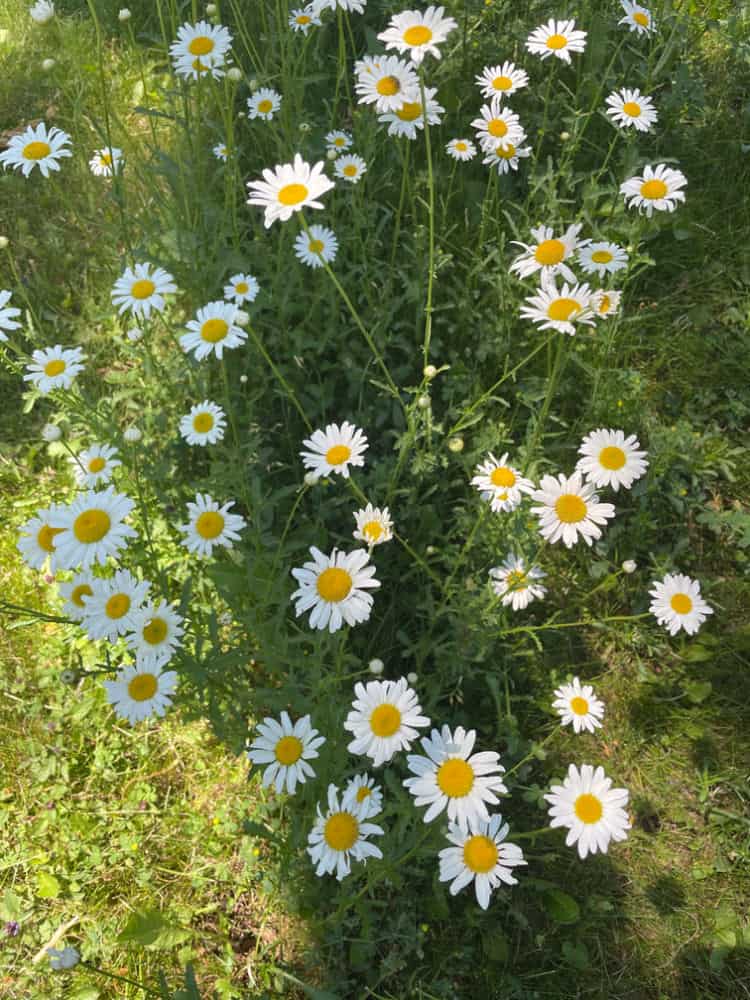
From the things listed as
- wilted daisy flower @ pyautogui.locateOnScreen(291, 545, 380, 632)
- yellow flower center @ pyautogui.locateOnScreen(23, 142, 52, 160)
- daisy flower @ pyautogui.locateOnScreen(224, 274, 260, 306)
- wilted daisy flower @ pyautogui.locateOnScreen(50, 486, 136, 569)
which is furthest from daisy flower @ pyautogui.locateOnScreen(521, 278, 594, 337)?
yellow flower center @ pyautogui.locateOnScreen(23, 142, 52, 160)

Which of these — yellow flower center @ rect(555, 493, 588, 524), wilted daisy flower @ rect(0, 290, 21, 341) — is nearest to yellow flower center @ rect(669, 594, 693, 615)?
yellow flower center @ rect(555, 493, 588, 524)

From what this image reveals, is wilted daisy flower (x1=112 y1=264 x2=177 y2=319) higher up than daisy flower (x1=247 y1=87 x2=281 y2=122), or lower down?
lower down

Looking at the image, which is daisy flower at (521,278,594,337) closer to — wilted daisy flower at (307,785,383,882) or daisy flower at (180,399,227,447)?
daisy flower at (180,399,227,447)

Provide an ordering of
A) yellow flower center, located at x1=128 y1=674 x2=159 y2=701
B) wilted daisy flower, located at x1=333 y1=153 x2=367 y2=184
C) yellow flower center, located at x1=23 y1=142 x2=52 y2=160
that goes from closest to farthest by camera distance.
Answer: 1. yellow flower center, located at x1=128 y1=674 x2=159 y2=701
2. yellow flower center, located at x1=23 y1=142 x2=52 y2=160
3. wilted daisy flower, located at x1=333 y1=153 x2=367 y2=184

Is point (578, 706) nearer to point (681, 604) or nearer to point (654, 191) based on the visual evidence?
point (681, 604)

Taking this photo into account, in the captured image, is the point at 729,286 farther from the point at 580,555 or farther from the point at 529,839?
the point at 529,839

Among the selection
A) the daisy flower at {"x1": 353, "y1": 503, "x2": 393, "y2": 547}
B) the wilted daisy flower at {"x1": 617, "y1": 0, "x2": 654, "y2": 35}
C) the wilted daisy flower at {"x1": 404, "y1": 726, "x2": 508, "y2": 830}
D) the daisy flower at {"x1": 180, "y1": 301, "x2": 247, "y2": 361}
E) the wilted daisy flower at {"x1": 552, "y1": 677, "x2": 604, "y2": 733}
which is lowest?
the wilted daisy flower at {"x1": 404, "y1": 726, "x2": 508, "y2": 830}

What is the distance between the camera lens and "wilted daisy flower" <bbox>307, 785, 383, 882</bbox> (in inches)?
64.1

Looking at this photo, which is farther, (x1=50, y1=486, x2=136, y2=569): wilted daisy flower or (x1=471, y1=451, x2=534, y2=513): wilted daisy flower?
(x1=471, y1=451, x2=534, y2=513): wilted daisy flower

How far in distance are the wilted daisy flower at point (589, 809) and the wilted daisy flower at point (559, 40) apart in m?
2.43

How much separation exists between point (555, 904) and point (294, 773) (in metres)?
0.97

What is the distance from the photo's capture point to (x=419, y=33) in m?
1.74

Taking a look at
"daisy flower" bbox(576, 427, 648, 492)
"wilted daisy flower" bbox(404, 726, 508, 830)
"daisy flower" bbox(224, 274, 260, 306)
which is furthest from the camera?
"daisy flower" bbox(224, 274, 260, 306)

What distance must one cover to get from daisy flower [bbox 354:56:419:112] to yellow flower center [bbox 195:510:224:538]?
1.31 metres
